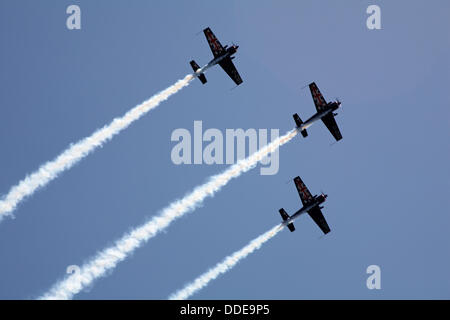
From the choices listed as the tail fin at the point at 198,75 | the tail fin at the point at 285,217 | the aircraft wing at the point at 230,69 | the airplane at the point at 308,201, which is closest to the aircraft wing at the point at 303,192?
the airplane at the point at 308,201

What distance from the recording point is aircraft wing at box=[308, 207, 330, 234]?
98812mm

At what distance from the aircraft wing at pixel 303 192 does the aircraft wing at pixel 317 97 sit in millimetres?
9332

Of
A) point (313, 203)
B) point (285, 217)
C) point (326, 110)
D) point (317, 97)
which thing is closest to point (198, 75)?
point (317, 97)

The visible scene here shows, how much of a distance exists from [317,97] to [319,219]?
15.5 metres

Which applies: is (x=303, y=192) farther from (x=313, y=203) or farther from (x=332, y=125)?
(x=332, y=125)

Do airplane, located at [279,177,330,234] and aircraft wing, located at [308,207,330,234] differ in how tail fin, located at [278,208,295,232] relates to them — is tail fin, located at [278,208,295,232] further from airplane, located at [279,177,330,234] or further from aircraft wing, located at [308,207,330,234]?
aircraft wing, located at [308,207,330,234]

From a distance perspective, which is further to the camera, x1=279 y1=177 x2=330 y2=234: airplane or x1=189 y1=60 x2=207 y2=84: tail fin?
x1=279 y1=177 x2=330 y2=234: airplane

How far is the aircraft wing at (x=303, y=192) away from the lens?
3848 inches

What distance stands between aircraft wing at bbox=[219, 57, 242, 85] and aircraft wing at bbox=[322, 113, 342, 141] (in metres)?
12.0

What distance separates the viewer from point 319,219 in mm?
99938

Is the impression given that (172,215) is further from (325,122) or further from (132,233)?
(325,122)

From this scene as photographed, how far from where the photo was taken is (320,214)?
327 feet

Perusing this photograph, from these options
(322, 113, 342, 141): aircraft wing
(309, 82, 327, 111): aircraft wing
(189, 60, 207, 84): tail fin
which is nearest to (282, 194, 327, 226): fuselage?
(322, 113, 342, 141): aircraft wing
